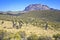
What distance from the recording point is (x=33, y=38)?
3173cm

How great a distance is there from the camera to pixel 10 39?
26.8 m

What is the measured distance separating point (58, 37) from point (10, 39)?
12.0m

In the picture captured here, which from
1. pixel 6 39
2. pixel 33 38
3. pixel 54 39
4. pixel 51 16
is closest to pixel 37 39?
pixel 33 38

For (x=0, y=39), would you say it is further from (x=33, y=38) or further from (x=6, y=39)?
(x=33, y=38)

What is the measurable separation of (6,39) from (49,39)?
8.98 m

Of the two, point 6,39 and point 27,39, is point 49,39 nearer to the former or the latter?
point 27,39

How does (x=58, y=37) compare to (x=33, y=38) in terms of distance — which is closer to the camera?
(x=33, y=38)

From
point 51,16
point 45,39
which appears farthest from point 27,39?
point 51,16

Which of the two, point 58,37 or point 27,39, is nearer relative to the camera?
point 27,39

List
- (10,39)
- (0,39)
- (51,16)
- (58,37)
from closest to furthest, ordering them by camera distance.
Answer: (10,39) → (0,39) → (58,37) → (51,16)

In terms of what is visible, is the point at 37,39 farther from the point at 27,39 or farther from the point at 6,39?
the point at 6,39

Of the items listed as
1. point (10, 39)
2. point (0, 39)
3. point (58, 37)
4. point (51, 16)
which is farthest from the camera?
point (51, 16)

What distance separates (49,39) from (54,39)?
259 cm

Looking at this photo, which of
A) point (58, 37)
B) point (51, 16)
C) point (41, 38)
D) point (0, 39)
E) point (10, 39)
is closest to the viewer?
point (10, 39)
